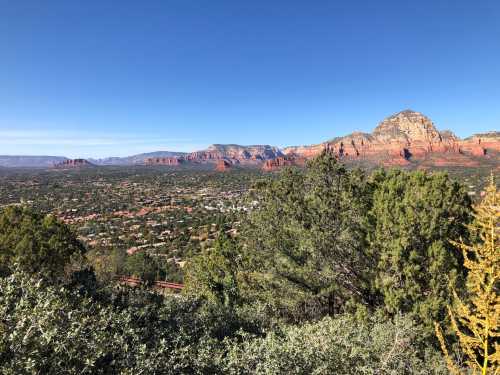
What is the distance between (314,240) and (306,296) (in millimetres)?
3018

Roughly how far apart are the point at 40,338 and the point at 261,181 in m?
13.4

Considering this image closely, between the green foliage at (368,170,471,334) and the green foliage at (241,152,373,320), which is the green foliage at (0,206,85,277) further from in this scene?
the green foliage at (368,170,471,334)

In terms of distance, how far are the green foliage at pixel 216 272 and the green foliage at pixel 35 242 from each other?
8.54 metres

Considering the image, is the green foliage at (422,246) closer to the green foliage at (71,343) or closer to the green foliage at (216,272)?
the green foliage at (71,343)

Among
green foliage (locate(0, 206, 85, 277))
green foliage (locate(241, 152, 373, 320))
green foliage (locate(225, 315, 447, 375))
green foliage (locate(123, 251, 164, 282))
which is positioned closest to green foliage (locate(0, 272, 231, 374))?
green foliage (locate(225, 315, 447, 375))

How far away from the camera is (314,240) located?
576 inches

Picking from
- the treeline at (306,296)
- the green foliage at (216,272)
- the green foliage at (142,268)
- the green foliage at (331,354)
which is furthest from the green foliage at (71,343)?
the green foliage at (142,268)

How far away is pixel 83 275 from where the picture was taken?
12508 mm

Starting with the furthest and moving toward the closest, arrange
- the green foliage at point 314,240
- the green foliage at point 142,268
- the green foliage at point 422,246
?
1. the green foliage at point 142,268
2. the green foliage at point 314,240
3. the green foliage at point 422,246

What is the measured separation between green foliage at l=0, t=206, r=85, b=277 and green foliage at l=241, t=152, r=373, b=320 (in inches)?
523

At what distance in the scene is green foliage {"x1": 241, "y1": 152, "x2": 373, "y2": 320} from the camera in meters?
14.7

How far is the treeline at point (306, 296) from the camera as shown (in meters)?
6.49

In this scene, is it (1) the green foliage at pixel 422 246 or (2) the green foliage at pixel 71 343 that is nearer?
(2) the green foliage at pixel 71 343

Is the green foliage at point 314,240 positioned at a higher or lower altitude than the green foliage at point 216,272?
higher
